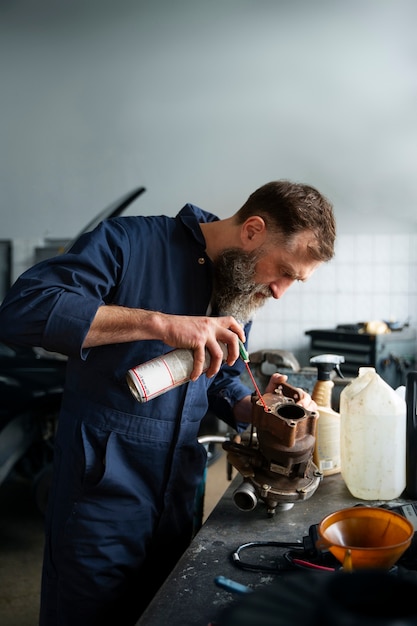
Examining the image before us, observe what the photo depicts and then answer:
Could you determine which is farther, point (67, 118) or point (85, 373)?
point (67, 118)

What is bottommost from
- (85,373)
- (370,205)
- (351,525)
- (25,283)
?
(351,525)

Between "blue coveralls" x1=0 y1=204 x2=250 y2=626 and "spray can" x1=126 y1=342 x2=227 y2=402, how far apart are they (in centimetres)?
20

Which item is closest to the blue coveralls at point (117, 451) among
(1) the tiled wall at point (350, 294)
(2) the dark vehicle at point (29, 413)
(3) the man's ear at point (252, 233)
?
(3) the man's ear at point (252, 233)

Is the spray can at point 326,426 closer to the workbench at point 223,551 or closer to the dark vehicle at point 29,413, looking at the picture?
the workbench at point 223,551

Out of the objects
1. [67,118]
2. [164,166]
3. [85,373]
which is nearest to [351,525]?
[85,373]

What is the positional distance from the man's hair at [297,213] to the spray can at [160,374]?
0.47 metres

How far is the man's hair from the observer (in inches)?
60.1

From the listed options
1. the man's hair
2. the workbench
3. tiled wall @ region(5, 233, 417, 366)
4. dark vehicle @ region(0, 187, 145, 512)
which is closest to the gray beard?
the man's hair

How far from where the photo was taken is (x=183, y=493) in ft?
5.04

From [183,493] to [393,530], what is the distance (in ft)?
2.14

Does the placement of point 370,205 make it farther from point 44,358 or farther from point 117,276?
point 117,276

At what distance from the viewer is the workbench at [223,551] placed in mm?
945

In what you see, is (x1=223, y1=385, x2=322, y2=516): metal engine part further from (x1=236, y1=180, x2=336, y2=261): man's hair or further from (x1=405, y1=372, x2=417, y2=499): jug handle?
(x1=236, y1=180, x2=336, y2=261): man's hair

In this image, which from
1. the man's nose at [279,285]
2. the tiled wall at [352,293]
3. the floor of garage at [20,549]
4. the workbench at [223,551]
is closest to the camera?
the workbench at [223,551]
